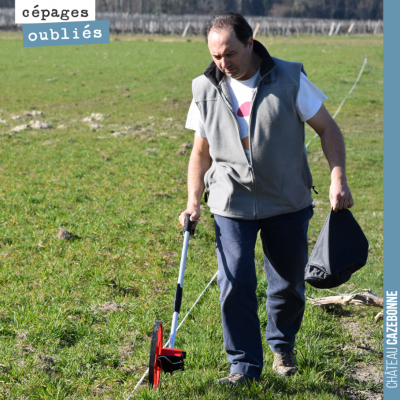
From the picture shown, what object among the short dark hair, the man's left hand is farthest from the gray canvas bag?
the short dark hair

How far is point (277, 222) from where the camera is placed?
3.36 metres

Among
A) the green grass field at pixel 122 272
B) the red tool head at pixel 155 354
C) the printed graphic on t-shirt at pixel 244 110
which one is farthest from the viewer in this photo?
the green grass field at pixel 122 272

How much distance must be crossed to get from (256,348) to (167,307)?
1397 mm

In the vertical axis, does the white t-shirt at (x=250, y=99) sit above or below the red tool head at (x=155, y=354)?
above

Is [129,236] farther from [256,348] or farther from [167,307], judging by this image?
[256,348]

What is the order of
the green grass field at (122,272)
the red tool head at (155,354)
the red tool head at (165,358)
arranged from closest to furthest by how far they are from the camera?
the red tool head at (155,354) < the red tool head at (165,358) < the green grass field at (122,272)

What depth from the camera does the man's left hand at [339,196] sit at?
312 centimetres

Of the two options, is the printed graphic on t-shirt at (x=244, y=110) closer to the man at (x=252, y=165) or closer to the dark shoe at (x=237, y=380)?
the man at (x=252, y=165)

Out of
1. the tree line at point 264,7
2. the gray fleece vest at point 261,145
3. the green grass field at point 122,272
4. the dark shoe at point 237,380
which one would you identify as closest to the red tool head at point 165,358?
the green grass field at point 122,272

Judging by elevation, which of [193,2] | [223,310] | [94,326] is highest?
[193,2]

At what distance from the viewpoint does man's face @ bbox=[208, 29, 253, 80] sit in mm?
3049

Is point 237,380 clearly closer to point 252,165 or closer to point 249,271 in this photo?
point 249,271

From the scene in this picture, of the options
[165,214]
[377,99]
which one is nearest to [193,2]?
[377,99]

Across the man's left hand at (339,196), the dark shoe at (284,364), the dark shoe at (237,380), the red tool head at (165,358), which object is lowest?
the dark shoe at (284,364)
